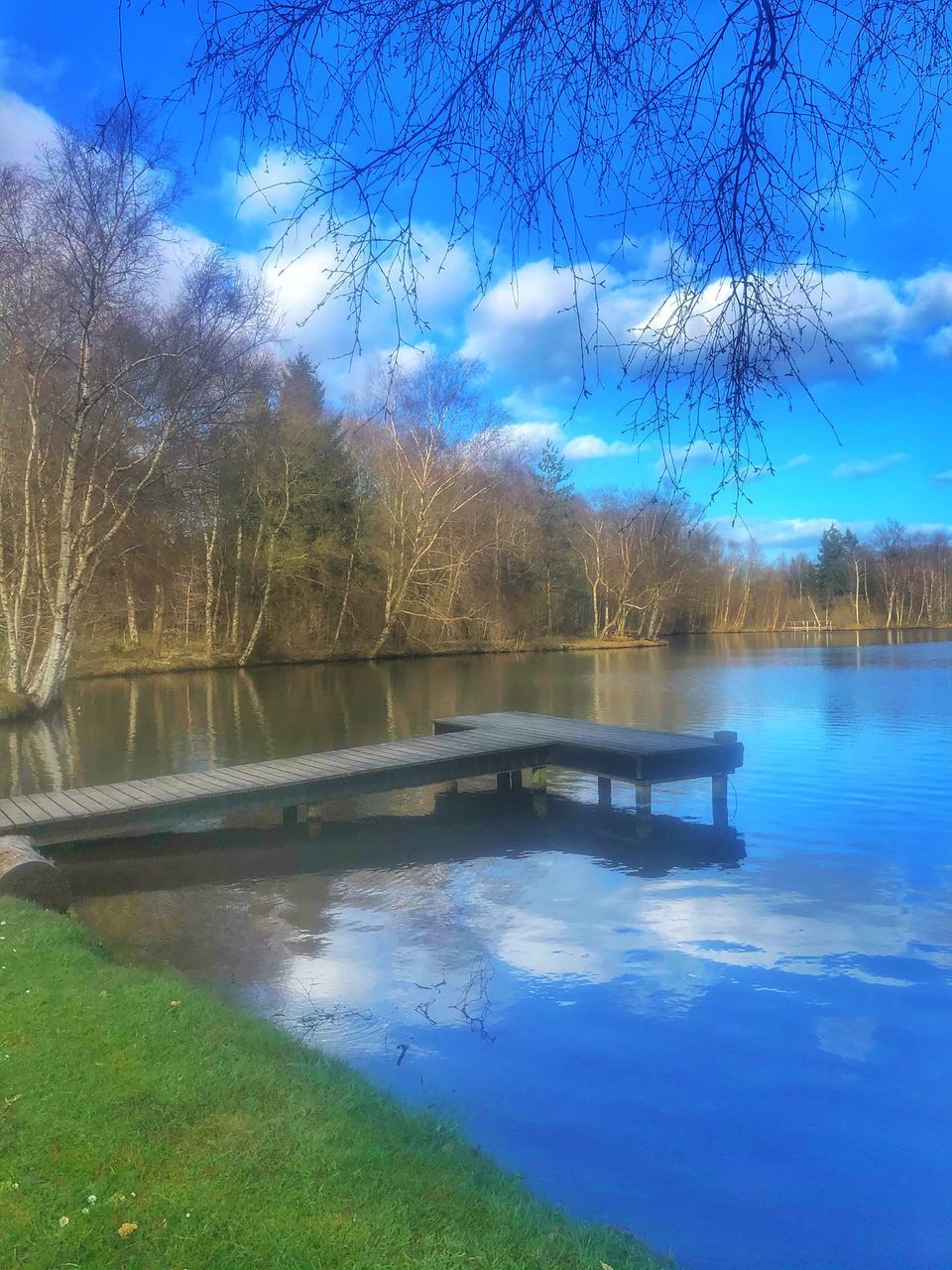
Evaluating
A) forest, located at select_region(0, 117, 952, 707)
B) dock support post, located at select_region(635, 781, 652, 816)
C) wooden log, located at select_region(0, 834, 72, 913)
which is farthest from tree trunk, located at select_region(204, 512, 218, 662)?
wooden log, located at select_region(0, 834, 72, 913)

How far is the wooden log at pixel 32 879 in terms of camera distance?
593cm

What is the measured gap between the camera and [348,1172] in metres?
2.83

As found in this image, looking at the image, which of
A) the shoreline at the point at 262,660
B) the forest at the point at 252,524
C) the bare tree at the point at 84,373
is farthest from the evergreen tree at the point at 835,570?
the bare tree at the point at 84,373

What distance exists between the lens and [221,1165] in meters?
2.79

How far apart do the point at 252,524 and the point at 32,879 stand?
90.7 ft

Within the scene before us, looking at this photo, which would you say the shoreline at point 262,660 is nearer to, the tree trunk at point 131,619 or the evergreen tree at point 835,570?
the tree trunk at point 131,619

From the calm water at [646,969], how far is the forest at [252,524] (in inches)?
96.7

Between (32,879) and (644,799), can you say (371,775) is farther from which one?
(32,879)

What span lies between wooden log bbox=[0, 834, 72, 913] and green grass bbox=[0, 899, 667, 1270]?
6.61 feet

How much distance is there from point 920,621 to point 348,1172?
69.1 metres

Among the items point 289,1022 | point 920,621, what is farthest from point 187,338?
point 920,621

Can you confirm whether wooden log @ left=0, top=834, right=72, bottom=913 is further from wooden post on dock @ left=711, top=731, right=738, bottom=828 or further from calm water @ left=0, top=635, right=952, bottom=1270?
wooden post on dock @ left=711, top=731, right=738, bottom=828

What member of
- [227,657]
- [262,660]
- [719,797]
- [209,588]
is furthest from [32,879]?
[262,660]

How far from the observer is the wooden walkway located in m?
7.95
